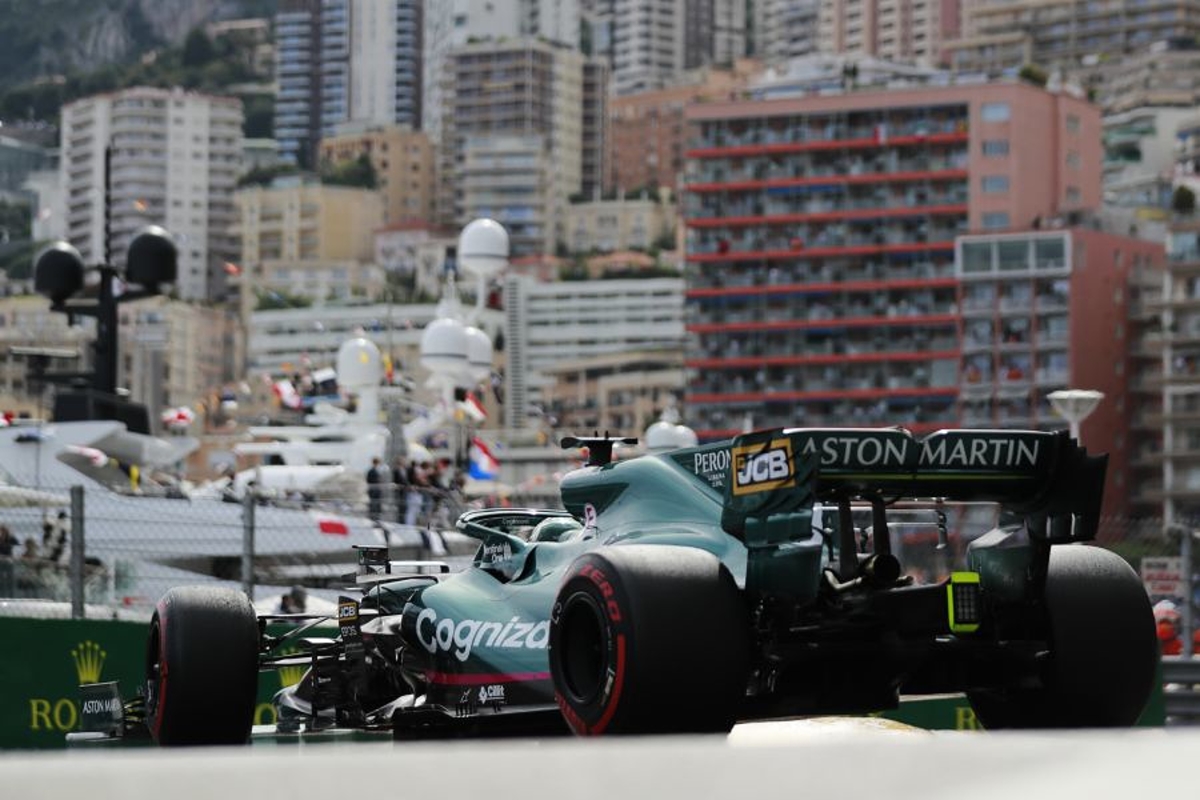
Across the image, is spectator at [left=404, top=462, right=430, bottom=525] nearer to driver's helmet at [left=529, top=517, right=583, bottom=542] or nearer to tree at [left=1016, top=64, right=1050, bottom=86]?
driver's helmet at [left=529, top=517, right=583, bottom=542]

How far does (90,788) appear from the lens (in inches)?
136

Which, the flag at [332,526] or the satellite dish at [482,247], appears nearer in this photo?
the flag at [332,526]

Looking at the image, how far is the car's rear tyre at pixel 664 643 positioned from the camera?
742 centimetres

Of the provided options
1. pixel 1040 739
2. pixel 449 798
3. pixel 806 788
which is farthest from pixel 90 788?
pixel 1040 739

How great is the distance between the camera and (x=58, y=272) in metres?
35.3

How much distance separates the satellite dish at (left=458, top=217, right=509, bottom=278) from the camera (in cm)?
4500

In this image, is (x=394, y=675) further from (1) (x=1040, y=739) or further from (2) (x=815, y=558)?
(1) (x=1040, y=739)

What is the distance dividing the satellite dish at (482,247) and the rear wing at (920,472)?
36759 mm

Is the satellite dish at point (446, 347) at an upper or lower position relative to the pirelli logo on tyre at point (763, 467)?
lower

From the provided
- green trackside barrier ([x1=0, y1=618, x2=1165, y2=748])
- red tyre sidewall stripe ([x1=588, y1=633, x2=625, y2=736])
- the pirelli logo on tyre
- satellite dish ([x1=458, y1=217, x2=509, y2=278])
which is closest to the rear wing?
the pirelli logo on tyre

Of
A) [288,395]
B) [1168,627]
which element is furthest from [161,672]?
[288,395]

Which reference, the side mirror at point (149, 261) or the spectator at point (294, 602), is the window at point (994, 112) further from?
the spectator at point (294, 602)

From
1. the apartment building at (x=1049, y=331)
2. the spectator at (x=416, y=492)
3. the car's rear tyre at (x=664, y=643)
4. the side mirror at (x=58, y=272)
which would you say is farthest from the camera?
the apartment building at (x=1049, y=331)

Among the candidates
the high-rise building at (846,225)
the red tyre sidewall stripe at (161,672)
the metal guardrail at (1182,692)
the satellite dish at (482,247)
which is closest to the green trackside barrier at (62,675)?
the metal guardrail at (1182,692)
